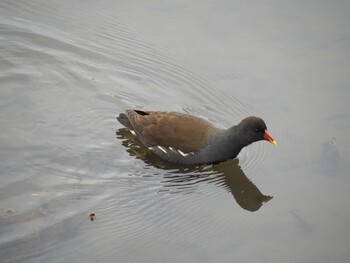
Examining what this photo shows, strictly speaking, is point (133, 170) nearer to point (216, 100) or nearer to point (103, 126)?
point (103, 126)

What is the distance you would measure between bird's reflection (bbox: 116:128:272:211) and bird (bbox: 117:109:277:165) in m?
0.10

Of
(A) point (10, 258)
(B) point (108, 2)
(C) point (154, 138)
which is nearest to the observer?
(A) point (10, 258)

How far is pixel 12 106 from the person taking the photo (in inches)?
342

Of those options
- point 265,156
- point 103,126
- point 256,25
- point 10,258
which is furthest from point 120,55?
point 10,258

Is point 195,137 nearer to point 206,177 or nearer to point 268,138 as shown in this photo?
point 206,177

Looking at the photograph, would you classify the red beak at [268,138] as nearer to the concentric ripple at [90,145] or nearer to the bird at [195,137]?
the bird at [195,137]

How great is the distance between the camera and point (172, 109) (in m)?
8.96

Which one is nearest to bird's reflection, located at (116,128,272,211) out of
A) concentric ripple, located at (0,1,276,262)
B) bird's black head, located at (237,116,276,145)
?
concentric ripple, located at (0,1,276,262)

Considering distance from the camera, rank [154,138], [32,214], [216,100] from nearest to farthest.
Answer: [32,214] → [154,138] → [216,100]

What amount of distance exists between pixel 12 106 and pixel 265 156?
382 centimetres

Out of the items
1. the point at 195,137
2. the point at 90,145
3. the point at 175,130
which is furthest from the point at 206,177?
the point at 90,145

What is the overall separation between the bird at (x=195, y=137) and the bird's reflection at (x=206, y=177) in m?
0.10

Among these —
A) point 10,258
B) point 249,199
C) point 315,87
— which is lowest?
point 10,258

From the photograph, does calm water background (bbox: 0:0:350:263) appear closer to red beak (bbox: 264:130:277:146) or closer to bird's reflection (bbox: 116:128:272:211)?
bird's reflection (bbox: 116:128:272:211)
